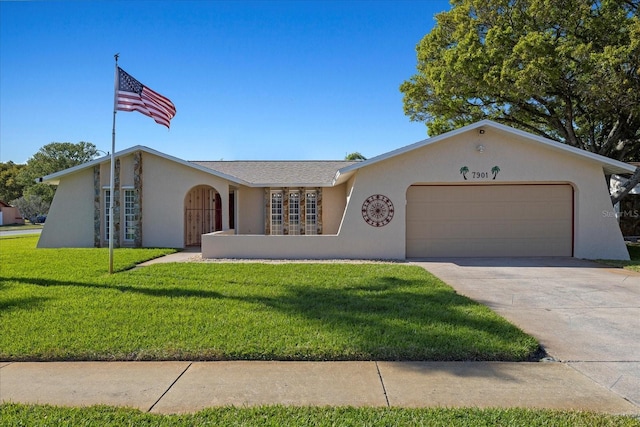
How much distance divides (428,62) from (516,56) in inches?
217

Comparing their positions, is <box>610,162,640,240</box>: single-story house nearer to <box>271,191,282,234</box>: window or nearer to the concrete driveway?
the concrete driveway

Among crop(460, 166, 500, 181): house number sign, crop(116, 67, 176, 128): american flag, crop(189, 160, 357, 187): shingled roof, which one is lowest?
crop(460, 166, 500, 181): house number sign

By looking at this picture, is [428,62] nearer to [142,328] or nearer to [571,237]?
[571,237]

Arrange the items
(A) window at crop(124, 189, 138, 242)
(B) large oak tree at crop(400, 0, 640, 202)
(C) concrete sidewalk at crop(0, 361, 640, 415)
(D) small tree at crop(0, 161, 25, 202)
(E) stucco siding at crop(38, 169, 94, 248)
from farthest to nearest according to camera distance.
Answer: (D) small tree at crop(0, 161, 25, 202)
(E) stucco siding at crop(38, 169, 94, 248)
(A) window at crop(124, 189, 138, 242)
(B) large oak tree at crop(400, 0, 640, 202)
(C) concrete sidewalk at crop(0, 361, 640, 415)

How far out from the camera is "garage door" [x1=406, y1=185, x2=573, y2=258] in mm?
14234

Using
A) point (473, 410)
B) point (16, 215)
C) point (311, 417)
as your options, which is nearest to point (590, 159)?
point (473, 410)

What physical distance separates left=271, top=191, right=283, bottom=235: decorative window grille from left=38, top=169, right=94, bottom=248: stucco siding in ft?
23.6

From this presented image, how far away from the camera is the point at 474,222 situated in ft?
46.9

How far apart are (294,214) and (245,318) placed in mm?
12307

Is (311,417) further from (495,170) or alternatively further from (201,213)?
(201,213)

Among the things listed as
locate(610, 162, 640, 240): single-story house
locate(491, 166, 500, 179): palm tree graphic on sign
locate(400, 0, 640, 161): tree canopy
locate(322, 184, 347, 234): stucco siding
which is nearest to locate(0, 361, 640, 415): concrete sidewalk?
locate(491, 166, 500, 179): palm tree graphic on sign

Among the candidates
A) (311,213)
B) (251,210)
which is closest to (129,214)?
(251,210)

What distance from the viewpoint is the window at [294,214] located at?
1831 cm

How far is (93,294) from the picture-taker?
25.5ft
